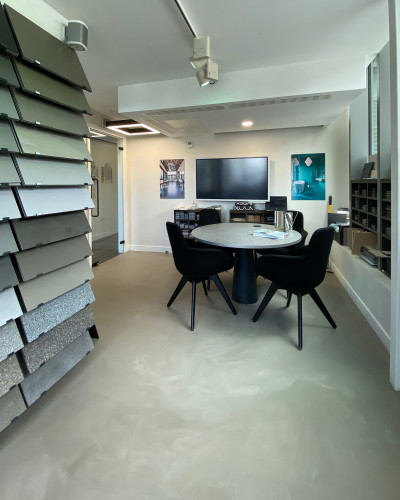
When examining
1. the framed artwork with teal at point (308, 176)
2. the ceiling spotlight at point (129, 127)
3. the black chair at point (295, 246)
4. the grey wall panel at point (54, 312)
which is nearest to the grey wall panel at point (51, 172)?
the grey wall panel at point (54, 312)

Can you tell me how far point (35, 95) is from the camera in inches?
71.1

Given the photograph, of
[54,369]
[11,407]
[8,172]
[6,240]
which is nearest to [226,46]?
[8,172]

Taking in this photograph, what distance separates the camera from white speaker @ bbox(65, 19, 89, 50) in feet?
7.28

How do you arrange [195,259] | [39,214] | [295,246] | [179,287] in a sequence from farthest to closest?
[295,246] < [179,287] < [195,259] < [39,214]

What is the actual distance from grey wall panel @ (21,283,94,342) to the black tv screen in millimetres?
3584

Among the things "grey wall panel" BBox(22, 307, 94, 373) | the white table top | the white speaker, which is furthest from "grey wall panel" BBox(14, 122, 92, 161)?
the white table top

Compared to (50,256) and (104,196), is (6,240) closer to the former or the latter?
(50,256)

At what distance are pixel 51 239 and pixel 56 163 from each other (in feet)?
1.73

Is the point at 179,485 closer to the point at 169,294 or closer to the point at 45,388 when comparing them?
the point at 45,388

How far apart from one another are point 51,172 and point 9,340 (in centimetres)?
105

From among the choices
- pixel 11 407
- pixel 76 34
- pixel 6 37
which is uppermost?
pixel 76 34

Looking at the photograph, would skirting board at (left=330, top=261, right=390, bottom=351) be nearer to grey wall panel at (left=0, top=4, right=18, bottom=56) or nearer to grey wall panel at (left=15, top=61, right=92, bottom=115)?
grey wall panel at (left=15, top=61, right=92, bottom=115)

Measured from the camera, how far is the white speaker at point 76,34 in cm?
222

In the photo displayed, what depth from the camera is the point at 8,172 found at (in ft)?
5.19
